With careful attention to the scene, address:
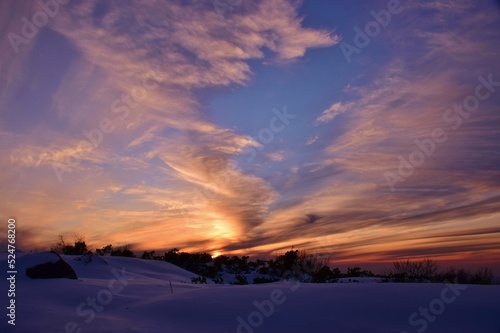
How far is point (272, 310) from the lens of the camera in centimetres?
511

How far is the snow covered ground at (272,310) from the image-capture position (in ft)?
14.2

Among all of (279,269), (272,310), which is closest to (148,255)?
(279,269)

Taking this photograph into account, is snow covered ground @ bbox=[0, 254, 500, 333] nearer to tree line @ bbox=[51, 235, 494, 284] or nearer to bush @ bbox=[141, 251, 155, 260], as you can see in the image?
tree line @ bbox=[51, 235, 494, 284]

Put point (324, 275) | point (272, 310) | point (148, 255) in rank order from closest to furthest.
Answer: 1. point (272, 310)
2. point (324, 275)
3. point (148, 255)

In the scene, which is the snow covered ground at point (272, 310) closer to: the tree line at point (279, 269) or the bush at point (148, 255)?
the tree line at point (279, 269)

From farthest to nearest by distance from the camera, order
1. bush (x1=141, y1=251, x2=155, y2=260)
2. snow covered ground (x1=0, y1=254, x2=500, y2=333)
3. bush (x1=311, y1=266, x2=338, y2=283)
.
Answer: bush (x1=141, y1=251, x2=155, y2=260), bush (x1=311, y1=266, x2=338, y2=283), snow covered ground (x1=0, y1=254, x2=500, y2=333)

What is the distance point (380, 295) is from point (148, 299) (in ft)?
12.3

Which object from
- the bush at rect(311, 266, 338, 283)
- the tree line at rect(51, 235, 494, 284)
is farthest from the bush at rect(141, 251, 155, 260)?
the bush at rect(311, 266, 338, 283)

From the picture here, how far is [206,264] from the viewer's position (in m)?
21.6

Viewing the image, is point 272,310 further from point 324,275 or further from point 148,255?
point 148,255

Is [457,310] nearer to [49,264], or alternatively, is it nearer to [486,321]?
[486,321]

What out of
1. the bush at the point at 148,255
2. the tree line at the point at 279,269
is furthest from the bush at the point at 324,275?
the bush at the point at 148,255

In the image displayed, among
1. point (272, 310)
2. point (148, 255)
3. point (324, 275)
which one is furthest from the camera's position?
point (148, 255)

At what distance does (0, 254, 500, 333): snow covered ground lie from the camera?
4.32m
